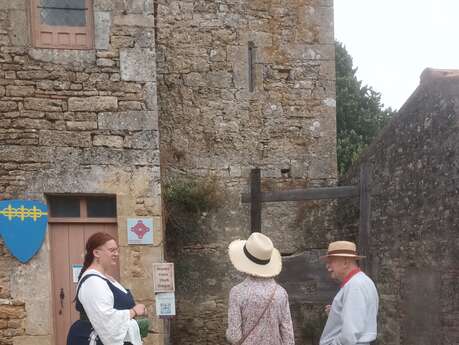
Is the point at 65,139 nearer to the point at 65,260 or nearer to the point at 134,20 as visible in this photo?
the point at 65,260

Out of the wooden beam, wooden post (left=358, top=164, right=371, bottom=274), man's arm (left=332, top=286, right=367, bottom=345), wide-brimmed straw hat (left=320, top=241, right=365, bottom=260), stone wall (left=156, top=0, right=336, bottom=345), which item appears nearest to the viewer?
man's arm (left=332, top=286, right=367, bottom=345)

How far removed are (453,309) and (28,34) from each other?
16.7 ft

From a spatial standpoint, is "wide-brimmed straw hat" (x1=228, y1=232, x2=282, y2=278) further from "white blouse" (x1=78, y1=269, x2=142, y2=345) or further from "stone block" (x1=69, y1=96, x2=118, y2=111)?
"stone block" (x1=69, y1=96, x2=118, y2=111)

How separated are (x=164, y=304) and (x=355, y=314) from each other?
2.44m

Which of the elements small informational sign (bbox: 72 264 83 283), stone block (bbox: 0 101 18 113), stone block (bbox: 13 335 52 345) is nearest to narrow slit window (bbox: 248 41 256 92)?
stone block (bbox: 0 101 18 113)

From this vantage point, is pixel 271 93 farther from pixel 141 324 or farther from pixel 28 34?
pixel 141 324

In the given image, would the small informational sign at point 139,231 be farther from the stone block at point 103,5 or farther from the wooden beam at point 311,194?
the stone block at point 103,5

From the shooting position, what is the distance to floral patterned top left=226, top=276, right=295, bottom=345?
3375mm

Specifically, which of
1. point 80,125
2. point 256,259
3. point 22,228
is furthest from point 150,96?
point 256,259

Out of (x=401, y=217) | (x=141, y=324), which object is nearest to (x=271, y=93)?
(x=401, y=217)

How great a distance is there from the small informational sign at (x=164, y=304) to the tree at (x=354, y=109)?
9.37m

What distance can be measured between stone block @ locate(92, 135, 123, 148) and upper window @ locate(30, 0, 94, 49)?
39.6 inches

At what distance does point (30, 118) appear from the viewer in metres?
5.38

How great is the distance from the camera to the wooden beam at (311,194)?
612 cm
